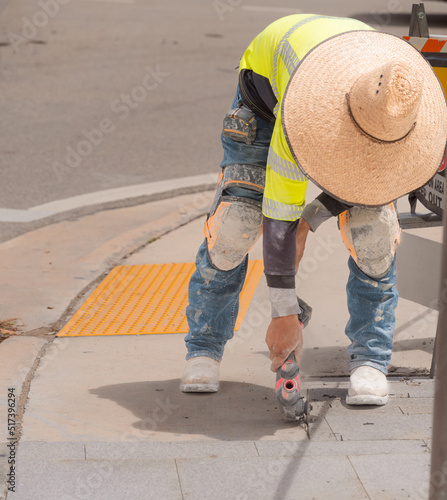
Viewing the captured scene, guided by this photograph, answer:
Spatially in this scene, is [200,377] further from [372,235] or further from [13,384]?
[372,235]

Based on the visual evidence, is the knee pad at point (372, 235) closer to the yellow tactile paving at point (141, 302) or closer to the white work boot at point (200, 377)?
the white work boot at point (200, 377)

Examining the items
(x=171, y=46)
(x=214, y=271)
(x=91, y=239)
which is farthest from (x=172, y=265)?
(x=171, y=46)

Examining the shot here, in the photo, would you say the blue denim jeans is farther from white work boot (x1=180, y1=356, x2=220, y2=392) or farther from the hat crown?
the hat crown

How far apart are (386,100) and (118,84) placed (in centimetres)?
715

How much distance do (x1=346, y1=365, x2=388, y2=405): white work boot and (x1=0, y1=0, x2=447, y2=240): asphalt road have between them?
290cm

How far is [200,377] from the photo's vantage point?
359 cm

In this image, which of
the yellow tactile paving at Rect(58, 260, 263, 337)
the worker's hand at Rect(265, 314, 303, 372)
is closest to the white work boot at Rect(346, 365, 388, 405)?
the worker's hand at Rect(265, 314, 303, 372)

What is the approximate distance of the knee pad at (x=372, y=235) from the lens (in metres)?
3.33

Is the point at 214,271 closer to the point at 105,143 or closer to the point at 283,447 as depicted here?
the point at 283,447

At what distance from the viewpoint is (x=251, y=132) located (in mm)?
3416

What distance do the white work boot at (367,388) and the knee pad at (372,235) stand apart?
40 cm

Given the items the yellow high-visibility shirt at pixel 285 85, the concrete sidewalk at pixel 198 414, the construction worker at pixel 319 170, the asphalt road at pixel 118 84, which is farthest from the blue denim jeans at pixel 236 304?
the asphalt road at pixel 118 84

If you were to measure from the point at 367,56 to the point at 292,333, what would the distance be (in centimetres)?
100

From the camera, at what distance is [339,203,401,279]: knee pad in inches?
131
